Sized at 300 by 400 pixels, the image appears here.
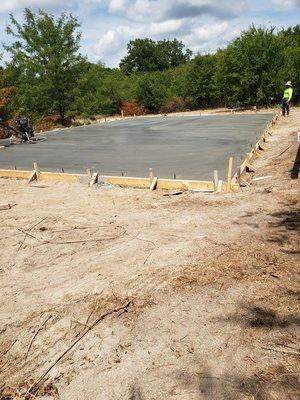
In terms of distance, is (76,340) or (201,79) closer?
(76,340)

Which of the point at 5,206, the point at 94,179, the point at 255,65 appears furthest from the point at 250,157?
the point at 255,65

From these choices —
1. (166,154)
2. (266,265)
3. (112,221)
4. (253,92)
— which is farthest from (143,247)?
(253,92)

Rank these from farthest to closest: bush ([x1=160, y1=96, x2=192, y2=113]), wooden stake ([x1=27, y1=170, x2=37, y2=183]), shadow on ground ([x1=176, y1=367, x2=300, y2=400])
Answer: bush ([x1=160, y1=96, x2=192, y2=113])
wooden stake ([x1=27, y1=170, x2=37, y2=183])
shadow on ground ([x1=176, y1=367, x2=300, y2=400])

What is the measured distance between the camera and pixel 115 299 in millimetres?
4273

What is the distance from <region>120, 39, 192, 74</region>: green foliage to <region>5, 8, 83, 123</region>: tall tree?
55.4m

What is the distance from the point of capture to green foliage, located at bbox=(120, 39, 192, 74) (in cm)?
8025

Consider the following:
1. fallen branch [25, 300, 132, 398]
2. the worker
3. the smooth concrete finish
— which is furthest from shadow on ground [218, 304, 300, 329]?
the worker

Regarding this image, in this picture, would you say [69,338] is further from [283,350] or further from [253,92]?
[253,92]

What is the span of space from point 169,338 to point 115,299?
947 mm

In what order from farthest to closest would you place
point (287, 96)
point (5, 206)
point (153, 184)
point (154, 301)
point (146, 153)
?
point (287, 96) → point (146, 153) → point (153, 184) → point (5, 206) → point (154, 301)

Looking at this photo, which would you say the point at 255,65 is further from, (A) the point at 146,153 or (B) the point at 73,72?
(A) the point at 146,153

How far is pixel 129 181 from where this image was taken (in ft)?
29.2

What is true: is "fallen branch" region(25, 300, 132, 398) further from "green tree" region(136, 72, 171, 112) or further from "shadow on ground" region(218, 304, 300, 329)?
"green tree" region(136, 72, 171, 112)

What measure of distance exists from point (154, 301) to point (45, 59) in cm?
2625
